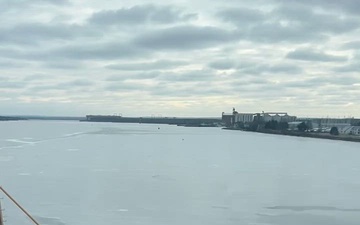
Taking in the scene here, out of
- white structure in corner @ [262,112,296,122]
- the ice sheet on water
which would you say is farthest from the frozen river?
white structure in corner @ [262,112,296,122]

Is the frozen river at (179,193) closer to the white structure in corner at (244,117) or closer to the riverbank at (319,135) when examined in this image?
the riverbank at (319,135)

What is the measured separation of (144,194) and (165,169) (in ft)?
12.8

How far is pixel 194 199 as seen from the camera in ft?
26.1

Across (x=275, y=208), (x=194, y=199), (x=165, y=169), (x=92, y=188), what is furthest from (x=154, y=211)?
(x=165, y=169)

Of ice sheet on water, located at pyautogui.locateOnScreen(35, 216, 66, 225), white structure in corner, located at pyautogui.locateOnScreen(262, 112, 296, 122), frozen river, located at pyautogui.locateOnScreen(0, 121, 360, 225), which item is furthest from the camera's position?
white structure in corner, located at pyautogui.locateOnScreen(262, 112, 296, 122)

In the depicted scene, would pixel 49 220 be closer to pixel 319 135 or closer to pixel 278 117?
pixel 319 135

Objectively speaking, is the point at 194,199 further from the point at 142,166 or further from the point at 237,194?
the point at 142,166

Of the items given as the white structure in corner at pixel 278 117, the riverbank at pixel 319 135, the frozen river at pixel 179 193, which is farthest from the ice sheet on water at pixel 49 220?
the white structure in corner at pixel 278 117

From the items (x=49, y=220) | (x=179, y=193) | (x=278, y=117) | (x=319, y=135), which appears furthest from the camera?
(x=278, y=117)

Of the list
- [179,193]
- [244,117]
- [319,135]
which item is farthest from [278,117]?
[179,193]

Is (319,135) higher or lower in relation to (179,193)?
higher

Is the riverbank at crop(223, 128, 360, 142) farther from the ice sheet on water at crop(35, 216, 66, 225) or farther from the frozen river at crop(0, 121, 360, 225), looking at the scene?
the ice sheet on water at crop(35, 216, 66, 225)

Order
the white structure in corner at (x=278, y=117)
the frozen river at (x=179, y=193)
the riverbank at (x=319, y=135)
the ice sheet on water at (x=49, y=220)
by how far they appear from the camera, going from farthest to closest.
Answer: the white structure in corner at (x=278, y=117) < the riverbank at (x=319, y=135) < the frozen river at (x=179, y=193) < the ice sheet on water at (x=49, y=220)

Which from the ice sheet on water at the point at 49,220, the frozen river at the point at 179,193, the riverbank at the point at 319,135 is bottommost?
the ice sheet on water at the point at 49,220
